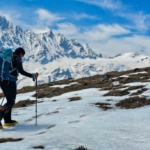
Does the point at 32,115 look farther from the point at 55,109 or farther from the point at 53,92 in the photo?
the point at 53,92

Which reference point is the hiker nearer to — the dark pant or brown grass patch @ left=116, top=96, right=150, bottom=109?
the dark pant

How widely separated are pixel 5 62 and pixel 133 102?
31.4ft

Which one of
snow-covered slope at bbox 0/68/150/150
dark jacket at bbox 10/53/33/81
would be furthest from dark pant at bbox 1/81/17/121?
snow-covered slope at bbox 0/68/150/150

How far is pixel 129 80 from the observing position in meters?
30.3

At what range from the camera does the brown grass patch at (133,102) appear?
18.4m

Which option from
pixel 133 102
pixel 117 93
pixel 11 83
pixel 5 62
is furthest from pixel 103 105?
pixel 5 62

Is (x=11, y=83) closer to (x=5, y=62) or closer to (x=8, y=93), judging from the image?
(x=8, y=93)

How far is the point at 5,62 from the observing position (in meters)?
14.0

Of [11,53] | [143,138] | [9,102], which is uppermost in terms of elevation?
[11,53]

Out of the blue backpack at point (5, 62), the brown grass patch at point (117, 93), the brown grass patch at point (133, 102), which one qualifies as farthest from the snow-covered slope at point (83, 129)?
the brown grass patch at point (117, 93)

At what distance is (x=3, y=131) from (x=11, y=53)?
387cm

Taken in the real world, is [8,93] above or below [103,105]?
above

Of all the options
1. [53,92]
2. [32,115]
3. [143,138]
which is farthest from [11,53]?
[53,92]

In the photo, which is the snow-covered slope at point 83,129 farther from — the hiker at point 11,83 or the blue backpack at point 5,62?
the blue backpack at point 5,62
